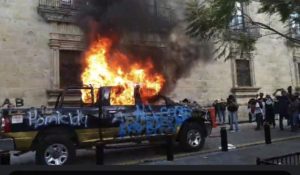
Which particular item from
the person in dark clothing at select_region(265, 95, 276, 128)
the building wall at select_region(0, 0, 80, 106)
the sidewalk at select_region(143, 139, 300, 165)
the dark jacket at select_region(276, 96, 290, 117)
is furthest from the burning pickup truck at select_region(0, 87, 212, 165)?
the building wall at select_region(0, 0, 80, 106)

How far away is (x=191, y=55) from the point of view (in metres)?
17.2

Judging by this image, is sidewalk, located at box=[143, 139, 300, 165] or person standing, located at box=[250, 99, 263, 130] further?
person standing, located at box=[250, 99, 263, 130]

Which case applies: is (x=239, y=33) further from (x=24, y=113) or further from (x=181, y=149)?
(x=24, y=113)

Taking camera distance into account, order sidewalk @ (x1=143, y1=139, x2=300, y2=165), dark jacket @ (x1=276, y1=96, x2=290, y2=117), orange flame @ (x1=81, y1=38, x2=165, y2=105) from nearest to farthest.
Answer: sidewalk @ (x1=143, y1=139, x2=300, y2=165)
orange flame @ (x1=81, y1=38, x2=165, y2=105)
dark jacket @ (x1=276, y1=96, x2=290, y2=117)

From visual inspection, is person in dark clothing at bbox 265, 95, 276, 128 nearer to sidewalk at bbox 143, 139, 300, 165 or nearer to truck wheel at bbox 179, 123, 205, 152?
sidewalk at bbox 143, 139, 300, 165

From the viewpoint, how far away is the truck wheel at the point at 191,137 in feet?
33.3

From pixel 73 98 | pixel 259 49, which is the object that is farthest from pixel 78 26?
pixel 259 49

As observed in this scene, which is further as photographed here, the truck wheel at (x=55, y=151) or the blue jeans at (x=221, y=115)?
the blue jeans at (x=221, y=115)

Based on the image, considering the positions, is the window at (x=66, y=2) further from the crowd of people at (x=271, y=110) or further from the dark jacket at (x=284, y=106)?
the dark jacket at (x=284, y=106)

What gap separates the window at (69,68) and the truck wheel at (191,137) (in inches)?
307

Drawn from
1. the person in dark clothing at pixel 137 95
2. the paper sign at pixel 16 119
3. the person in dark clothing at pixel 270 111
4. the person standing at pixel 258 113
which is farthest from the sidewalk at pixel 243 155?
the person in dark clothing at pixel 270 111

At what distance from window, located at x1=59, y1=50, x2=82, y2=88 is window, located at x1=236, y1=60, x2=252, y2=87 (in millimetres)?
9775

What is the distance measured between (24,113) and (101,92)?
1.81m

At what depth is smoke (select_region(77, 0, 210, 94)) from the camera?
14.7m
